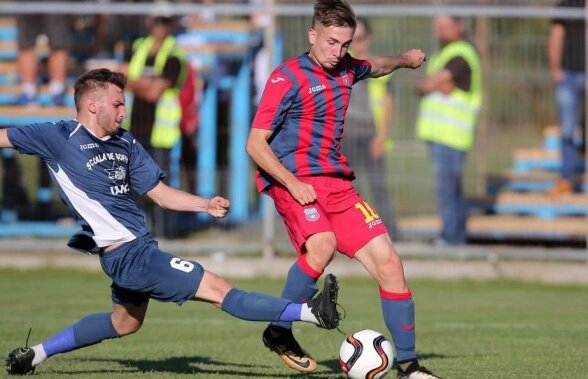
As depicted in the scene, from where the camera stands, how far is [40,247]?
Answer: 49.0ft

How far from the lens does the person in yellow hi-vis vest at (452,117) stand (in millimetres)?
14578

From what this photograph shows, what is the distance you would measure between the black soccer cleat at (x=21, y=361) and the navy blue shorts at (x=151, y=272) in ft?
2.51

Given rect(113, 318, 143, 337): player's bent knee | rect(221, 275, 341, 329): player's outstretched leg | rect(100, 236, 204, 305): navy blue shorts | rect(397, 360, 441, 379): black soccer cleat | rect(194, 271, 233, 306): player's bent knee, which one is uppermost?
rect(100, 236, 204, 305): navy blue shorts

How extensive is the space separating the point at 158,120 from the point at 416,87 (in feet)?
10.6

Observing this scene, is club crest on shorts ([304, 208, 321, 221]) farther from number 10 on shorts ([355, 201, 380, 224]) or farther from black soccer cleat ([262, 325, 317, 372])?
black soccer cleat ([262, 325, 317, 372])

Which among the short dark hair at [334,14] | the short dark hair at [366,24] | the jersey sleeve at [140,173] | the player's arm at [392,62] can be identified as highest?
the short dark hair at [366,24]

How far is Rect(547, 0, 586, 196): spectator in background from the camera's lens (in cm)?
1450

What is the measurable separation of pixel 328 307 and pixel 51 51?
928cm

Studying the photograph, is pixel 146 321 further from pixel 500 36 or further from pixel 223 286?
pixel 500 36

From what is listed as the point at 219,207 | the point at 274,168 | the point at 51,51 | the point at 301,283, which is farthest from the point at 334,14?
the point at 51,51

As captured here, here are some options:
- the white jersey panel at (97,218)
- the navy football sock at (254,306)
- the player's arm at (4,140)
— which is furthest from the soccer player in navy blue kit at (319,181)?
the player's arm at (4,140)

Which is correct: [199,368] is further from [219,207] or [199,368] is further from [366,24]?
[366,24]

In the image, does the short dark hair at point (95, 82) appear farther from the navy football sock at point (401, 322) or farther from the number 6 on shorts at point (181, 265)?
the navy football sock at point (401, 322)

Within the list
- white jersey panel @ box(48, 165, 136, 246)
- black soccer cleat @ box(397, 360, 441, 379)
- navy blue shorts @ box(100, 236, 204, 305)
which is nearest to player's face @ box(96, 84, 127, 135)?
white jersey panel @ box(48, 165, 136, 246)
